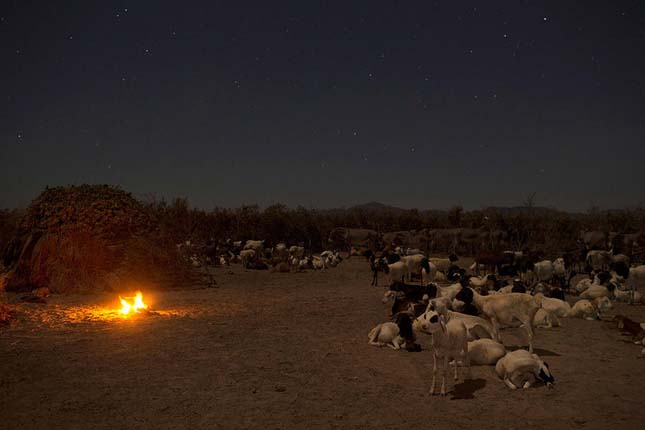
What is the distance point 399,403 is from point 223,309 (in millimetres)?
7851

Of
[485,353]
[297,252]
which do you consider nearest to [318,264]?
[297,252]

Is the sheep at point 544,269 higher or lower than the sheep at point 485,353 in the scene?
higher

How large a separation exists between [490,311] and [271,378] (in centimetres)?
446

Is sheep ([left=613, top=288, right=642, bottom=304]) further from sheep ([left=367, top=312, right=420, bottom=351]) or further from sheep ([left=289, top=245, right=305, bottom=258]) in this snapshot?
sheep ([left=289, top=245, right=305, bottom=258])

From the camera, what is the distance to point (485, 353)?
25.8 feet

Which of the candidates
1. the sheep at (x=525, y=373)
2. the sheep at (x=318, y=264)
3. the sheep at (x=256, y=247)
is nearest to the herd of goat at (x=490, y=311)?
the sheep at (x=525, y=373)

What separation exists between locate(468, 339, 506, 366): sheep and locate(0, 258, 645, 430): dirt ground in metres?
0.33

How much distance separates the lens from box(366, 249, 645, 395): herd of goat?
6.88 meters

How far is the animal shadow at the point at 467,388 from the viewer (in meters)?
6.54

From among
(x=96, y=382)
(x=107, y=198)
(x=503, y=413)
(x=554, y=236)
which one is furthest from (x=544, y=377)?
(x=554, y=236)

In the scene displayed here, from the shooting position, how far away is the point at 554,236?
1313 inches

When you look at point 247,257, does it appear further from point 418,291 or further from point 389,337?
point 389,337

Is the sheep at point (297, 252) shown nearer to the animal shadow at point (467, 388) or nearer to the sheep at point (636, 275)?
the sheep at point (636, 275)

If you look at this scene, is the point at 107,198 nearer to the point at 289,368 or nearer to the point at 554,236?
the point at 289,368
